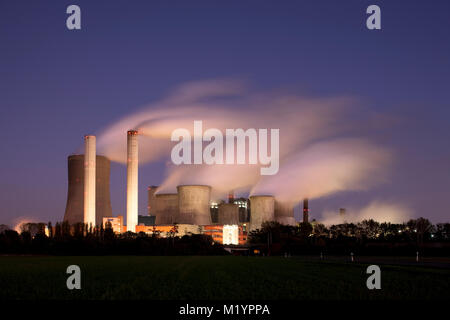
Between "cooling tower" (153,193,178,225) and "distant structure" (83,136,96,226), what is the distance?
109 ft

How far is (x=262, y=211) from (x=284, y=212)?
1812 cm

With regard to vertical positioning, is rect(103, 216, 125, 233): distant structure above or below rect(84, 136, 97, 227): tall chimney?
below

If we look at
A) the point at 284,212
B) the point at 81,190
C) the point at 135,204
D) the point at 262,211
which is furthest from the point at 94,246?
the point at 284,212

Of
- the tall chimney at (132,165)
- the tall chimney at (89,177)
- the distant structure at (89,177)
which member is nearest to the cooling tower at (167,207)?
the tall chimney at (132,165)

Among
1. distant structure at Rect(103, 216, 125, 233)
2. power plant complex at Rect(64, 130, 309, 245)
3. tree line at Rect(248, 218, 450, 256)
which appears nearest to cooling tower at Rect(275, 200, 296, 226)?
power plant complex at Rect(64, 130, 309, 245)

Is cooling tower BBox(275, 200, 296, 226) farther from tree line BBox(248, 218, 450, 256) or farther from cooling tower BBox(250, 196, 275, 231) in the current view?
cooling tower BBox(250, 196, 275, 231)

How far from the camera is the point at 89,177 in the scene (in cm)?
15750

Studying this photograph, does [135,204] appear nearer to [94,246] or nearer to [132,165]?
[132,165]

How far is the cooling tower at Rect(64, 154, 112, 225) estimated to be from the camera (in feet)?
547

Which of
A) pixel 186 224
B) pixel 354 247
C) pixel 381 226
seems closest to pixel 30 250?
pixel 354 247
